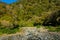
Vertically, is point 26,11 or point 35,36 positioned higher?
point 35,36

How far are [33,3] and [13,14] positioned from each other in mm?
4897

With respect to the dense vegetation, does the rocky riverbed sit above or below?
above

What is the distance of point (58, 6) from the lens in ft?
117

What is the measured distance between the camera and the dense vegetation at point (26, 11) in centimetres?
3185

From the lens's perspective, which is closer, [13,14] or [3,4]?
[13,14]

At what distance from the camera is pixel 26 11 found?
3562 cm

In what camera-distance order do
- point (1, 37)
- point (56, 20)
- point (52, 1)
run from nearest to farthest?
point (1, 37), point (56, 20), point (52, 1)

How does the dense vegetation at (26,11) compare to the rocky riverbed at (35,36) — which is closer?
the rocky riverbed at (35,36)

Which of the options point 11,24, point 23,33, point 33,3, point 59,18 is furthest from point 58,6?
point 23,33

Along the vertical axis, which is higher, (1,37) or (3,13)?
(1,37)

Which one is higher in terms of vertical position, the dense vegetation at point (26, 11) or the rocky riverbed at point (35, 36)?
the rocky riverbed at point (35, 36)

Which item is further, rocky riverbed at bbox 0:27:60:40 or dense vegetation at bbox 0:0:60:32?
dense vegetation at bbox 0:0:60:32

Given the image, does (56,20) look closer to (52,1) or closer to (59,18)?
(59,18)

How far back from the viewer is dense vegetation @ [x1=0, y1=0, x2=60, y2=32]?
1254 inches
